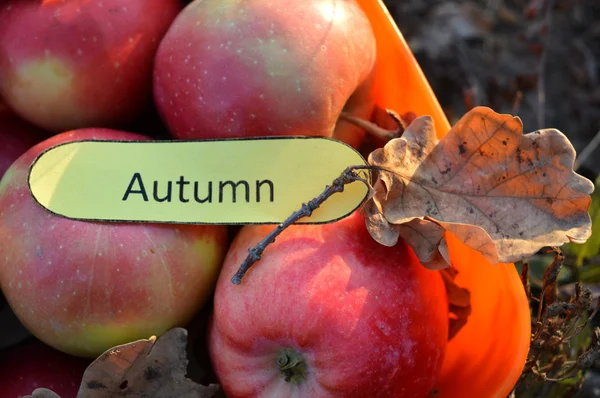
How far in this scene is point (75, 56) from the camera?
96 centimetres

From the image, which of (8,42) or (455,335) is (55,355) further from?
(455,335)

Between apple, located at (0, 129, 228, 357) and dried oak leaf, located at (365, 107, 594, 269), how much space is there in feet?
0.91

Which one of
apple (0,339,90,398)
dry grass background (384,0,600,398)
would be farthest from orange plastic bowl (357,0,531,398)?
dry grass background (384,0,600,398)

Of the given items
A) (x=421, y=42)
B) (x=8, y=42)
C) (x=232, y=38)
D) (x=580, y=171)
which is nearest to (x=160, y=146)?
(x=232, y=38)

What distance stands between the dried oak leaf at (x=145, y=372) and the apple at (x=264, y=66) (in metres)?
0.32

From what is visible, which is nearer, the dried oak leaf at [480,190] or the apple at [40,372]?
the dried oak leaf at [480,190]

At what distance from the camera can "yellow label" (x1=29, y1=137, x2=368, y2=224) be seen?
2.88ft

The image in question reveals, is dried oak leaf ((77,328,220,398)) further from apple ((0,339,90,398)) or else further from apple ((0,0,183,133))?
apple ((0,0,183,133))

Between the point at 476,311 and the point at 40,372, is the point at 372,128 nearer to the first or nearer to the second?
the point at 476,311

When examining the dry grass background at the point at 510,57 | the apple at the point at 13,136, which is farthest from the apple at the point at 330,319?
the dry grass background at the point at 510,57

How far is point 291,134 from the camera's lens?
36.3 inches

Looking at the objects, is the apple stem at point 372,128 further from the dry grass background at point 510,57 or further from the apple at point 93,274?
the dry grass background at point 510,57

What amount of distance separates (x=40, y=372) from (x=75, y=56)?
49 cm

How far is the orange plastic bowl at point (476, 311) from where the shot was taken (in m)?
0.94
